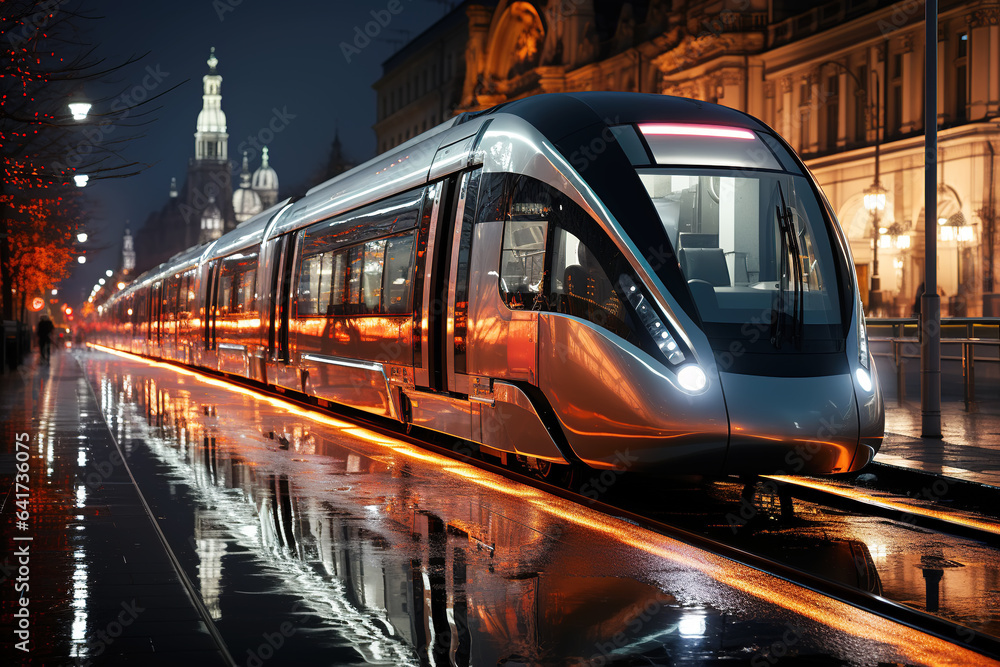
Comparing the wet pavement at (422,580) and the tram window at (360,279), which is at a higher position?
the tram window at (360,279)

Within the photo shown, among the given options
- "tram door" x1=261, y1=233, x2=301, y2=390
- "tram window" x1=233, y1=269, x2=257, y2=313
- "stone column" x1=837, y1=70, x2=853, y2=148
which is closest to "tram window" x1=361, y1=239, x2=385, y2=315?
"tram door" x1=261, y1=233, x2=301, y2=390

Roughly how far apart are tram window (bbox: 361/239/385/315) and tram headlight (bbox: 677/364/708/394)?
6.21m

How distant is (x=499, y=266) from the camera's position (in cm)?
1090

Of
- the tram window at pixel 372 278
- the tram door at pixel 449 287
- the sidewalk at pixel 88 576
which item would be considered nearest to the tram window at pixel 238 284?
the tram window at pixel 372 278

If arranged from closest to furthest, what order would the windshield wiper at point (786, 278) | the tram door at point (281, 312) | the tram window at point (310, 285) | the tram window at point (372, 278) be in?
1. the windshield wiper at point (786, 278)
2. the tram window at point (372, 278)
3. the tram window at point (310, 285)
4. the tram door at point (281, 312)

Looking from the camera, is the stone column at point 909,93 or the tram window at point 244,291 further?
the stone column at point 909,93

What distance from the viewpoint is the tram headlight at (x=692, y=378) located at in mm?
8930

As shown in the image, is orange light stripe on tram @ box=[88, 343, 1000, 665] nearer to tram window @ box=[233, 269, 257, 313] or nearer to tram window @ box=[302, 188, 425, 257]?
tram window @ box=[302, 188, 425, 257]

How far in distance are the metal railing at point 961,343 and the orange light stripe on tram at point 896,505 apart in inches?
317

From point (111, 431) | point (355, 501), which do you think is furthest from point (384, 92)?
point (355, 501)

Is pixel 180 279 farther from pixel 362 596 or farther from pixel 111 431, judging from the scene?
pixel 362 596

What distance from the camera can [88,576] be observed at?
6.71 metres

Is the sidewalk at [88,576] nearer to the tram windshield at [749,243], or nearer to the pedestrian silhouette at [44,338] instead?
the tram windshield at [749,243]

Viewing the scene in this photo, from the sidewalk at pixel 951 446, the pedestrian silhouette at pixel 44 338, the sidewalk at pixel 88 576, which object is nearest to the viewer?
the sidewalk at pixel 88 576
